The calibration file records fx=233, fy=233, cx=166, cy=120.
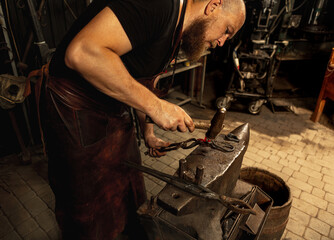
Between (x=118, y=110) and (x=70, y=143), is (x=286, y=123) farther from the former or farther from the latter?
(x=70, y=143)

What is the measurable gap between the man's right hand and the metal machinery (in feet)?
13.9

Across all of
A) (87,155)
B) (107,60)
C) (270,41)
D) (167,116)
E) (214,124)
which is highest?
(107,60)

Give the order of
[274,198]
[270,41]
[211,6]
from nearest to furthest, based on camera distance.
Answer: [211,6], [274,198], [270,41]

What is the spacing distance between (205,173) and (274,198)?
5.18 feet

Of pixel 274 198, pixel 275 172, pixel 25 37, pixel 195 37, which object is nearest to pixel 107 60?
pixel 195 37

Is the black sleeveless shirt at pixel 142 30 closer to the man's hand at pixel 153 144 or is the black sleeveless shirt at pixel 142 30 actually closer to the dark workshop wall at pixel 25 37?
the man's hand at pixel 153 144

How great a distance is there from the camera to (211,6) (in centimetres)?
144

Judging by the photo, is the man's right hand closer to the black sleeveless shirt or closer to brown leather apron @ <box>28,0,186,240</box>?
the black sleeveless shirt

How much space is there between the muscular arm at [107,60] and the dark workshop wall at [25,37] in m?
2.55

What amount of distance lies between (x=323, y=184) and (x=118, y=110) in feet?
11.3

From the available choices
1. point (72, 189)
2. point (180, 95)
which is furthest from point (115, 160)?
point (180, 95)

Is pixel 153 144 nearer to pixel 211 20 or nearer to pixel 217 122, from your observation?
pixel 217 122

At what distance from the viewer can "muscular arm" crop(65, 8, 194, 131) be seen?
1.13m

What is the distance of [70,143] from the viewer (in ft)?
5.41
